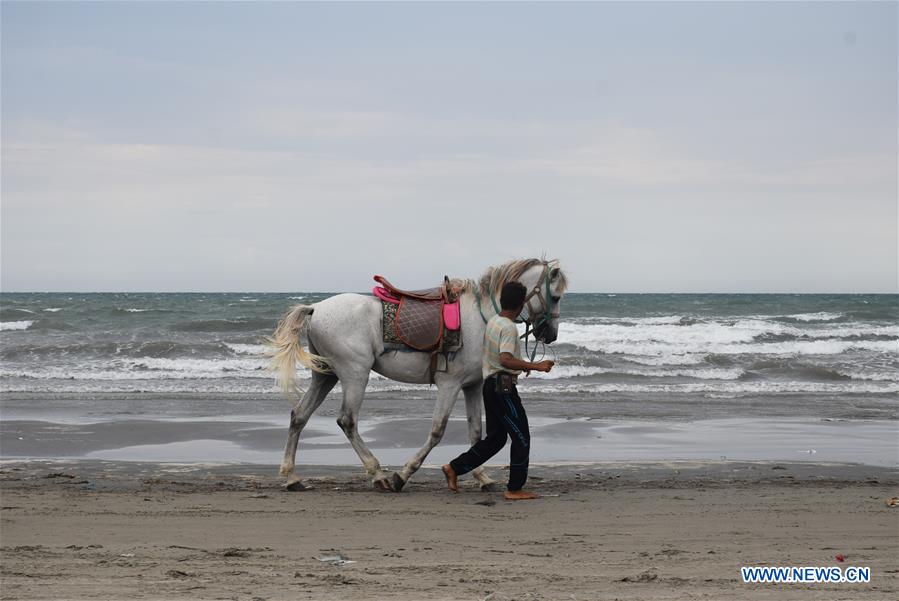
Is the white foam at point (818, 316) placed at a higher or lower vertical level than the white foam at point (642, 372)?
higher

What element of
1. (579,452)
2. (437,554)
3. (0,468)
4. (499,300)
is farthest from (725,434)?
(0,468)

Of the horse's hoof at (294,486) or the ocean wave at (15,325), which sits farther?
the ocean wave at (15,325)

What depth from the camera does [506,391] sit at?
25.1 feet

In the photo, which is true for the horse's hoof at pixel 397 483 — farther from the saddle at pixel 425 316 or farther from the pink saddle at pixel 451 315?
the pink saddle at pixel 451 315

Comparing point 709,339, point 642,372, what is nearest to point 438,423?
point 642,372

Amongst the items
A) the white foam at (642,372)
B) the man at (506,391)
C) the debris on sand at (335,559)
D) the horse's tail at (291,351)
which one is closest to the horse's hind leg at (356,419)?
the horse's tail at (291,351)

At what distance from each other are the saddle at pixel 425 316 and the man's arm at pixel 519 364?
0.58 meters

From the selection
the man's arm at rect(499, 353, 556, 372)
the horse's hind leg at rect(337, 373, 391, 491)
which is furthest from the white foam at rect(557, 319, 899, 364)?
the man's arm at rect(499, 353, 556, 372)

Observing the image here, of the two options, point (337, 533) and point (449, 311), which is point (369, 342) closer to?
point (449, 311)

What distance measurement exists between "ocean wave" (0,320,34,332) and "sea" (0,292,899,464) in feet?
0.63

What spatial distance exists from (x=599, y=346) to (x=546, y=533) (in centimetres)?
2134

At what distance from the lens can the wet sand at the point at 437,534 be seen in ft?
16.5

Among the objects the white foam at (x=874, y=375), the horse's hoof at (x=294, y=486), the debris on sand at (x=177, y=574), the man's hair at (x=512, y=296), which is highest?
the man's hair at (x=512, y=296)

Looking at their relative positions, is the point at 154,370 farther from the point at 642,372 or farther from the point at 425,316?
the point at 425,316
